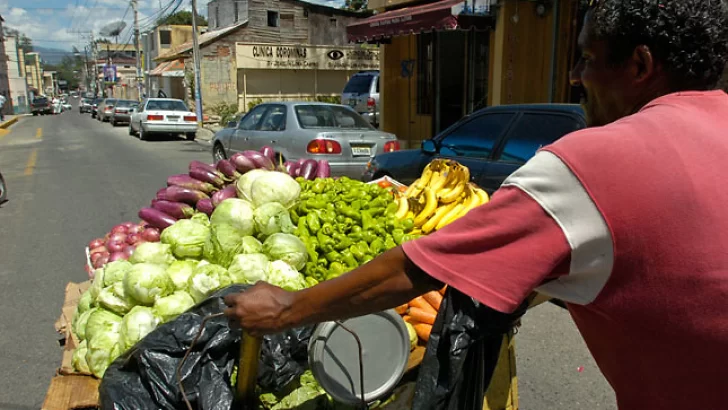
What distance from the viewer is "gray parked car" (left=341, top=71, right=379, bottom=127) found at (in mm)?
18656

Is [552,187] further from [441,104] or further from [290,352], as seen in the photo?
[441,104]

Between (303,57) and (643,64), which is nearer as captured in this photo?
(643,64)

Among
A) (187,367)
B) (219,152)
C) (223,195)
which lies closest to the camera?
(187,367)

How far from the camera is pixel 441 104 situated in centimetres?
1471

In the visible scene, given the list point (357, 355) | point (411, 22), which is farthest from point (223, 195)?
point (411, 22)

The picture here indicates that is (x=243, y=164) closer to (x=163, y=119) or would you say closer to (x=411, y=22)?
(x=411, y=22)

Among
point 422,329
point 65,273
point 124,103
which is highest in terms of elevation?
point 124,103

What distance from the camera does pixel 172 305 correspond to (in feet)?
9.55

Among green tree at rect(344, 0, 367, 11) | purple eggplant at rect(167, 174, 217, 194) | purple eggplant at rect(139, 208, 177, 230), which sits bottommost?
purple eggplant at rect(139, 208, 177, 230)

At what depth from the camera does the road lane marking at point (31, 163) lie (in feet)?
44.0

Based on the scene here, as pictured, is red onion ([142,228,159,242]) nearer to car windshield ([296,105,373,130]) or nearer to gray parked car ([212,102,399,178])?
gray parked car ([212,102,399,178])

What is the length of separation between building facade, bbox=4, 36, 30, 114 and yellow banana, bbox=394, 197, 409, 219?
5852 centimetres

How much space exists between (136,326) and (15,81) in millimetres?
73790

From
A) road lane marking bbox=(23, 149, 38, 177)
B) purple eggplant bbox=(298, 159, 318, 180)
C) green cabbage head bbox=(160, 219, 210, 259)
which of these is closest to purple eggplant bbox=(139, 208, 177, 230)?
green cabbage head bbox=(160, 219, 210, 259)
